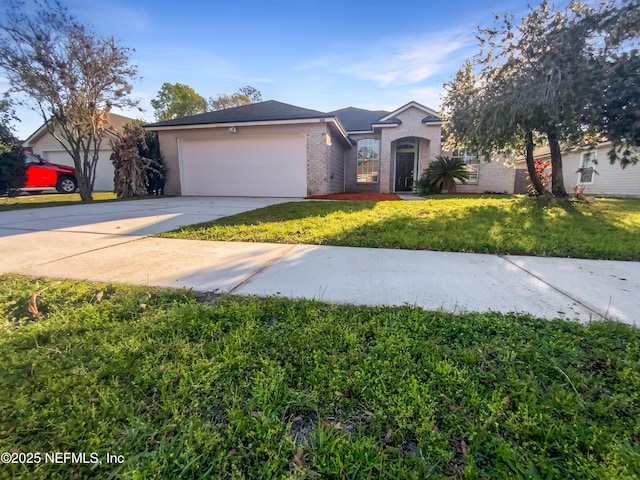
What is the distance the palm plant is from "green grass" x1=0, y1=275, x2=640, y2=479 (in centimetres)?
1169

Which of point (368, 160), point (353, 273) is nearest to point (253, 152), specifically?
point (368, 160)

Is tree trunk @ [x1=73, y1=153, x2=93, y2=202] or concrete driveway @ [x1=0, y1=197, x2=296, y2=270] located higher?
tree trunk @ [x1=73, y1=153, x2=93, y2=202]

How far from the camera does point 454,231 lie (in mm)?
4363

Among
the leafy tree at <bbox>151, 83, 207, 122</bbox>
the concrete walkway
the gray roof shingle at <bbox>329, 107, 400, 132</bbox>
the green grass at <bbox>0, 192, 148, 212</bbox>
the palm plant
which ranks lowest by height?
the concrete walkway

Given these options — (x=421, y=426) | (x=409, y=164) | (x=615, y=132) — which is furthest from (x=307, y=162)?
(x=421, y=426)

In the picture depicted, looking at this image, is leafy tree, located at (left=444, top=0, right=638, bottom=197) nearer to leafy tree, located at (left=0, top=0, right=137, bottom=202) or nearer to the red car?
leafy tree, located at (left=0, top=0, right=137, bottom=202)

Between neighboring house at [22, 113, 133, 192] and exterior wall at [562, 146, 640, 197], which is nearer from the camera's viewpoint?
exterior wall at [562, 146, 640, 197]

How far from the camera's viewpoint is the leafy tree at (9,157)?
9719mm

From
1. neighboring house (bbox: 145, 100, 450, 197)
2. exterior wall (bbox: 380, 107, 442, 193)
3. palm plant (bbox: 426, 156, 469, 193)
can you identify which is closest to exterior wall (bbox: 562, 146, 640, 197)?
palm plant (bbox: 426, 156, 469, 193)

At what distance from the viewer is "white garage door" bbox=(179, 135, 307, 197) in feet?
36.7

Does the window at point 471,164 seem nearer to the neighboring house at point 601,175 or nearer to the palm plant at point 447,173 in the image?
the palm plant at point 447,173

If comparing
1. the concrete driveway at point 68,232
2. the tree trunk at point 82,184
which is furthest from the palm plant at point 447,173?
the tree trunk at point 82,184

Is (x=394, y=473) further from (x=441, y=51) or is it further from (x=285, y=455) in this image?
(x=441, y=51)

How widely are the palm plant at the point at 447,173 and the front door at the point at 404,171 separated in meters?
3.25
